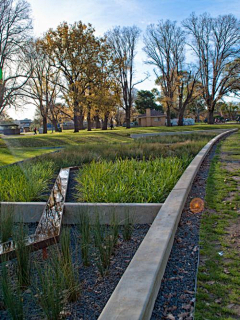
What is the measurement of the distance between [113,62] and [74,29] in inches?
256

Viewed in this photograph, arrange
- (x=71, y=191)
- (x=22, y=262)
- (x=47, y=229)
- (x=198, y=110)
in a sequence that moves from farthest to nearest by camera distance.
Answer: (x=198, y=110) < (x=71, y=191) < (x=47, y=229) < (x=22, y=262)

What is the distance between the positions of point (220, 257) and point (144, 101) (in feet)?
235

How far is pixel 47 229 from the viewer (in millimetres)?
3465

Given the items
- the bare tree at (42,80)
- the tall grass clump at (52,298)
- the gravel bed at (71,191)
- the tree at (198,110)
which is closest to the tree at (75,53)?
the bare tree at (42,80)

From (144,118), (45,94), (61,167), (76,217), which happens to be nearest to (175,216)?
(76,217)

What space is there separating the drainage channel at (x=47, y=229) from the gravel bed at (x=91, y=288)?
0.51ft

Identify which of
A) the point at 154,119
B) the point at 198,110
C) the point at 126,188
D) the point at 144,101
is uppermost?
the point at 144,101

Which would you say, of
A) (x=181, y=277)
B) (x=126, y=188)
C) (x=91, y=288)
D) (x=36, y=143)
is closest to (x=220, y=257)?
(x=181, y=277)

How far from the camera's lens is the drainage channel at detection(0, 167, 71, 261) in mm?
2896

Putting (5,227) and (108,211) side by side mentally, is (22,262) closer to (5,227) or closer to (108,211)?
(5,227)

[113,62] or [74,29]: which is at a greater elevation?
[74,29]

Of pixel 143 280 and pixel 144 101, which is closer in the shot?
pixel 143 280

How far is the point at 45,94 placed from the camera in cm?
4131

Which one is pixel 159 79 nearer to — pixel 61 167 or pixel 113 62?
pixel 113 62
